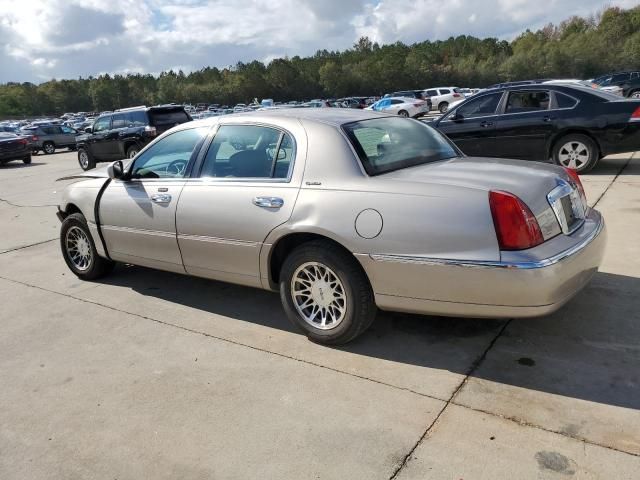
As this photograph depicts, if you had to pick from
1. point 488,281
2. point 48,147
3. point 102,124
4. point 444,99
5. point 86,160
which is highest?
point 102,124

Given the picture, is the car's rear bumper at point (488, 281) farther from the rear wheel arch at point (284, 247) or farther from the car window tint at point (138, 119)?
the car window tint at point (138, 119)

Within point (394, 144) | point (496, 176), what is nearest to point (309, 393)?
point (496, 176)

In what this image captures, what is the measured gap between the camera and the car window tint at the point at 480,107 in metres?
9.46

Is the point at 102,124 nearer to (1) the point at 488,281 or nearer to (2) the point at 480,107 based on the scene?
(2) the point at 480,107

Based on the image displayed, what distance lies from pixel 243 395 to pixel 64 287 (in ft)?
10.1

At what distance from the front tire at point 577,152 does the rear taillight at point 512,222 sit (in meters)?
6.53

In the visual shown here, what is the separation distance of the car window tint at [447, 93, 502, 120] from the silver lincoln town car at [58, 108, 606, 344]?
546 centimetres

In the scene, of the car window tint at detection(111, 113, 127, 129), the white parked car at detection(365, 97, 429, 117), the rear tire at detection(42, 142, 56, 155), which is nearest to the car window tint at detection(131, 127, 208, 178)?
the car window tint at detection(111, 113, 127, 129)

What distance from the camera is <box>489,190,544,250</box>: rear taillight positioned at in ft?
9.95

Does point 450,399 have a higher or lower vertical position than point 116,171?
lower

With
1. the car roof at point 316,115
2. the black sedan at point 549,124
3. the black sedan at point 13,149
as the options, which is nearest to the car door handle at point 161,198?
the car roof at point 316,115

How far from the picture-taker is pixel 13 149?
2147 centimetres

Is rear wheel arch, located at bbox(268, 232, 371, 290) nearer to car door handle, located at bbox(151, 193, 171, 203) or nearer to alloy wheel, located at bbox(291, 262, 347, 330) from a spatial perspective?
alloy wheel, located at bbox(291, 262, 347, 330)

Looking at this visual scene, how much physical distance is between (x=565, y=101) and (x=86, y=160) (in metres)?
14.7
